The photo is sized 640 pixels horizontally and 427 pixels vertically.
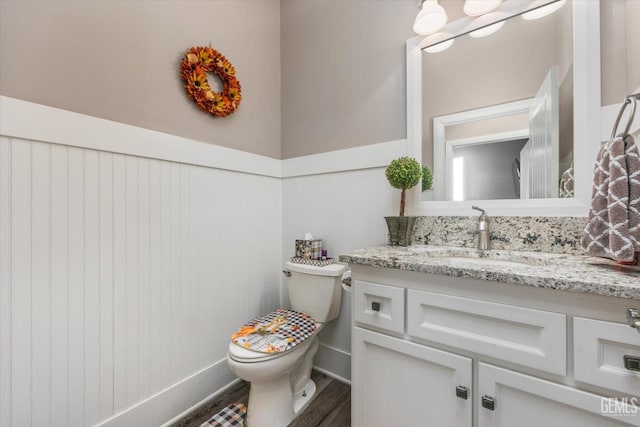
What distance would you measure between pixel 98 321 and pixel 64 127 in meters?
0.79

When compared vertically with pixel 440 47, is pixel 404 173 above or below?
below

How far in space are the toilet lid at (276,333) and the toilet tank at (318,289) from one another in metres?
0.06

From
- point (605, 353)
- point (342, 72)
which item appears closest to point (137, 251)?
point (342, 72)

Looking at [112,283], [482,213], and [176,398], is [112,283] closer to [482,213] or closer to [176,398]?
[176,398]

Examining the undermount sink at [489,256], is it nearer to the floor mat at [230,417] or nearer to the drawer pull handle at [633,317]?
the drawer pull handle at [633,317]

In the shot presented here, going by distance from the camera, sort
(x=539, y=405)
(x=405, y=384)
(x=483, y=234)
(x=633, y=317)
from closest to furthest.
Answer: (x=633, y=317), (x=539, y=405), (x=405, y=384), (x=483, y=234)

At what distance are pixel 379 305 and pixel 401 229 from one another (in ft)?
1.47

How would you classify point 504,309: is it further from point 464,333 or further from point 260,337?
point 260,337

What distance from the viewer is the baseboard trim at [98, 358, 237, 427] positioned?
3.77 ft

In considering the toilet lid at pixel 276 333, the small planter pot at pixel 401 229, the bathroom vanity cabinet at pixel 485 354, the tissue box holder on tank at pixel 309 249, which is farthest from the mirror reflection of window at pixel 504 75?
the toilet lid at pixel 276 333

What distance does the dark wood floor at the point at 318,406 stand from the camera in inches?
50.5

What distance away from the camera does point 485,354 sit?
2.50ft

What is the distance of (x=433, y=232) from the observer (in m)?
1.31

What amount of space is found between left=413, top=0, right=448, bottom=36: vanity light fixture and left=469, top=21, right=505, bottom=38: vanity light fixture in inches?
6.1
